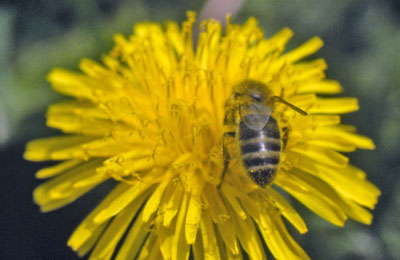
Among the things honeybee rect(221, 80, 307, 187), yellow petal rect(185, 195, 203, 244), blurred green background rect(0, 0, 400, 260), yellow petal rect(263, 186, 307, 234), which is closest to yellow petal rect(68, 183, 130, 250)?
blurred green background rect(0, 0, 400, 260)

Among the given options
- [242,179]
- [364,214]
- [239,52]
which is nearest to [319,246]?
[364,214]

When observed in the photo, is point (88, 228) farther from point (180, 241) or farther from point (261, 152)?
point (261, 152)

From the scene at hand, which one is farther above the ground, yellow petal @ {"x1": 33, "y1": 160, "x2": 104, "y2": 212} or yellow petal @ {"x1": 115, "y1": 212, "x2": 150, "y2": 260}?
yellow petal @ {"x1": 33, "y1": 160, "x2": 104, "y2": 212}

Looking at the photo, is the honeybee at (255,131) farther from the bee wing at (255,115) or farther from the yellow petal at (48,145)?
the yellow petal at (48,145)

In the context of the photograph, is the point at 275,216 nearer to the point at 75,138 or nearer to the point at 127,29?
the point at 75,138

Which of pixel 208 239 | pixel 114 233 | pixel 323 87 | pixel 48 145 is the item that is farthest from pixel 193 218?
Answer: pixel 323 87

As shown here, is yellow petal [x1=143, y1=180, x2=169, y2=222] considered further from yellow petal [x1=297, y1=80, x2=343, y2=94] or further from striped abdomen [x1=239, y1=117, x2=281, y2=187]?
yellow petal [x1=297, y1=80, x2=343, y2=94]
